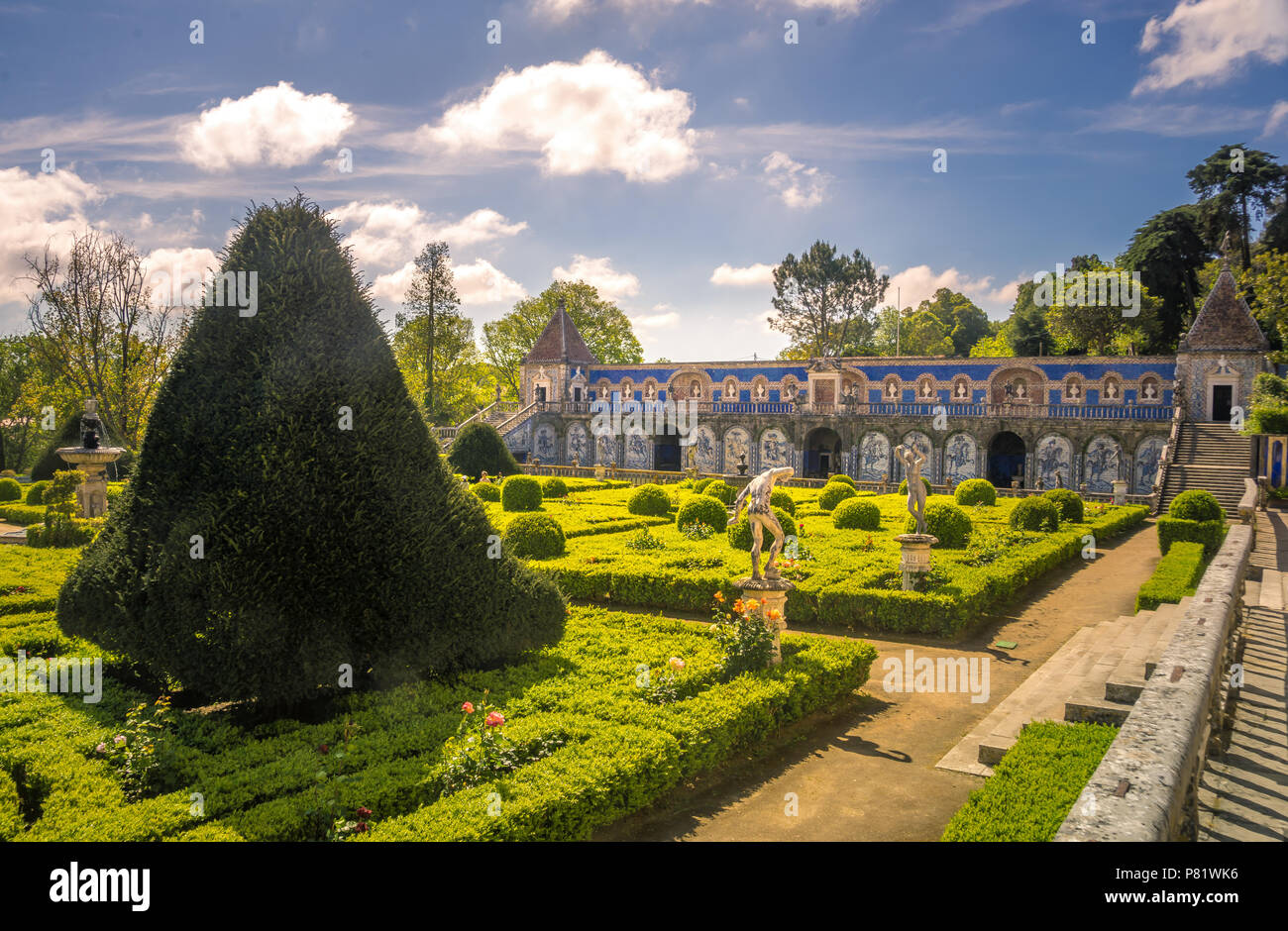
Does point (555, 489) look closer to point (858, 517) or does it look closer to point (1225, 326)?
point (858, 517)

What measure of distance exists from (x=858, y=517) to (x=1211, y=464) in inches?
740

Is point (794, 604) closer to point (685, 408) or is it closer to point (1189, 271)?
point (685, 408)

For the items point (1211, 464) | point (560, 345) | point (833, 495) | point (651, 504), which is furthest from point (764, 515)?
point (560, 345)

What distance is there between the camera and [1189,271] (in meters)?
45.0

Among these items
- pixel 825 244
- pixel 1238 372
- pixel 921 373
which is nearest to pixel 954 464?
pixel 921 373

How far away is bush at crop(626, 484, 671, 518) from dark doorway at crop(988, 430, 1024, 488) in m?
24.4

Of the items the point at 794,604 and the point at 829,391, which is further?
the point at 829,391

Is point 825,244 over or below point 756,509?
over

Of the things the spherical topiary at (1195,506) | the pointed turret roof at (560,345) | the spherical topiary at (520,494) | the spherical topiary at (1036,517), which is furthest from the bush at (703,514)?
the pointed turret roof at (560,345)

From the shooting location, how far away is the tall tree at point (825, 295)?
59781 mm

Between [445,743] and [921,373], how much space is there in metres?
40.1

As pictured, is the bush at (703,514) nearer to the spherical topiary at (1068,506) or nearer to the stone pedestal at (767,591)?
the stone pedestal at (767,591)

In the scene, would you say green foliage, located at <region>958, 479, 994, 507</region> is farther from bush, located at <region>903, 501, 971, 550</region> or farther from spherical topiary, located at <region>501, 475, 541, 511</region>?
spherical topiary, located at <region>501, 475, 541, 511</region>

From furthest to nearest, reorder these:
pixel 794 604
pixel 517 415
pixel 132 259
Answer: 1. pixel 517 415
2. pixel 132 259
3. pixel 794 604
